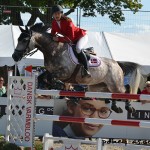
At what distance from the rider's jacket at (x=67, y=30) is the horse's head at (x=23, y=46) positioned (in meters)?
0.44

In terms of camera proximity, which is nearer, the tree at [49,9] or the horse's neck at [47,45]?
the horse's neck at [47,45]

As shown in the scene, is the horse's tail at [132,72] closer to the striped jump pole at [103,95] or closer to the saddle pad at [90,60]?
the saddle pad at [90,60]

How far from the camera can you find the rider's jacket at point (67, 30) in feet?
30.6

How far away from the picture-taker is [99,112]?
11.2 meters

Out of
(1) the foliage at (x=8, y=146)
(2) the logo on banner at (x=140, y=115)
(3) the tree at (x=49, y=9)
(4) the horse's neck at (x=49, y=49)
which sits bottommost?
(2) the logo on banner at (x=140, y=115)

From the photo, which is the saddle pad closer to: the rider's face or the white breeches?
the white breeches

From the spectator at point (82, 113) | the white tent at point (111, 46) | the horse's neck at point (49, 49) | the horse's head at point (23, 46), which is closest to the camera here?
the horse's head at point (23, 46)

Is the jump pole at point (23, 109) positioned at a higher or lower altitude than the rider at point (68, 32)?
lower

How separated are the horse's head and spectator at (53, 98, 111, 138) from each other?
86.2 inches

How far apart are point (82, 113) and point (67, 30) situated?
233 cm

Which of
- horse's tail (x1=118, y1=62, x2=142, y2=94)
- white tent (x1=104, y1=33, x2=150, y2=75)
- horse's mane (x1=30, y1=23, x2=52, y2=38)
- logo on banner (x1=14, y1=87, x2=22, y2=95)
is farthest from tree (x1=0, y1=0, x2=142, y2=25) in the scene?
logo on banner (x1=14, y1=87, x2=22, y2=95)

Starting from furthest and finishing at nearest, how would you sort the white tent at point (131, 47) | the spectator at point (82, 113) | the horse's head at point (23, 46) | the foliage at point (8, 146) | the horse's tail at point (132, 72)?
1. the white tent at point (131, 47)
2. the horse's tail at point (132, 72)
3. the spectator at point (82, 113)
4. the horse's head at point (23, 46)
5. the foliage at point (8, 146)

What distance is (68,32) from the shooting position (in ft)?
31.0

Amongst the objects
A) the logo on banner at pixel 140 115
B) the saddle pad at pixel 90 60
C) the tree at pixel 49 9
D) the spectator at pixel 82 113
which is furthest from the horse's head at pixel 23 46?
the tree at pixel 49 9
